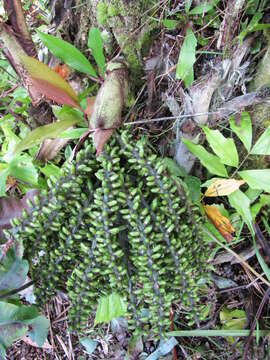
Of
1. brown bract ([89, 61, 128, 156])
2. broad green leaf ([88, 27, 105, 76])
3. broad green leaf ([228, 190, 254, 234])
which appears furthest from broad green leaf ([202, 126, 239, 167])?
broad green leaf ([88, 27, 105, 76])

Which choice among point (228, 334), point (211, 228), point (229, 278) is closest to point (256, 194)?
point (211, 228)

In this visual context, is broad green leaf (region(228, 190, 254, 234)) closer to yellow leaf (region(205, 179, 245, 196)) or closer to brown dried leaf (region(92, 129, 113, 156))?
yellow leaf (region(205, 179, 245, 196))

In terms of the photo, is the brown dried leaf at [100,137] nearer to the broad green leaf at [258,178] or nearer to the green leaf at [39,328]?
the broad green leaf at [258,178]

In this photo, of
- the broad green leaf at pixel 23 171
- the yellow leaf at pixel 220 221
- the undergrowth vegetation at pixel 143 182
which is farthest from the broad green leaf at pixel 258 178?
the broad green leaf at pixel 23 171

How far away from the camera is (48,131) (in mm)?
1044

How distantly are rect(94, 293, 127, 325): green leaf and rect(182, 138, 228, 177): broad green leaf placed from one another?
20.8 inches

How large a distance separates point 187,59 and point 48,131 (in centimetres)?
51

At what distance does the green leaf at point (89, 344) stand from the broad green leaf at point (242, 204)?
0.80 metres

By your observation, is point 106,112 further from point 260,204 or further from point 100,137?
point 260,204

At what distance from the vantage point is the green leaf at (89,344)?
145 cm

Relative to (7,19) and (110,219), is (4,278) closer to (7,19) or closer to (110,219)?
(110,219)

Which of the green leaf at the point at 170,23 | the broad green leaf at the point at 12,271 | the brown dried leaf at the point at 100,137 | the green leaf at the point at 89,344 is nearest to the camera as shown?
the brown dried leaf at the point at 100,137

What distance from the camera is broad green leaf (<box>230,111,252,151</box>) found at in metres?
1.14

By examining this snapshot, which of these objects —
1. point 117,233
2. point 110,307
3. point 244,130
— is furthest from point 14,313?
point 244,130
